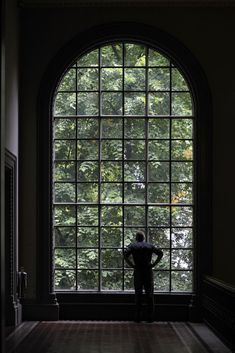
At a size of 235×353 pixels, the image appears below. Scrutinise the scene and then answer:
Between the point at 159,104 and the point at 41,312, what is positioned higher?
the point at 159,104

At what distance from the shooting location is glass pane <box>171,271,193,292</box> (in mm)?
11758

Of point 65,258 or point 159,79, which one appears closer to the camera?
point 65,258

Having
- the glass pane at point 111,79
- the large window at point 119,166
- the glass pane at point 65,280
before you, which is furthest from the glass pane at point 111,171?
the glass pane at point 65,280

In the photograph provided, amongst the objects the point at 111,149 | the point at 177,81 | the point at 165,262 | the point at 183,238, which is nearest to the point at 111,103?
the point at 111,149

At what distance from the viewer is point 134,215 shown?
11.9 meters

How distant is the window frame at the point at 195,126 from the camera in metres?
11.5

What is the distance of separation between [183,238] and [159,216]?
21.3 inches

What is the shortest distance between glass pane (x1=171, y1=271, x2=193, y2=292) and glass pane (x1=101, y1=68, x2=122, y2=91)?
3.28m

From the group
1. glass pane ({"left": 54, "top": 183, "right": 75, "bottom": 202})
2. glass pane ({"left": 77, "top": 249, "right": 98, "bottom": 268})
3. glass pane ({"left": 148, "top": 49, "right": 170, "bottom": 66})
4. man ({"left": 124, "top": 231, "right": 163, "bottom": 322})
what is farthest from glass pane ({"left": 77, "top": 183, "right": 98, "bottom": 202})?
glass pane ({"left": 148, "top": 49, "right": 170, "bottom": 66})

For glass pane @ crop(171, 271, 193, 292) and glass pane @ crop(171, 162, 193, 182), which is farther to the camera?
glass pane @ crop(171, 162, 193, 182)

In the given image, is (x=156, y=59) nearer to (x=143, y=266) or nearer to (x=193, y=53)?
(x=193, y=53)

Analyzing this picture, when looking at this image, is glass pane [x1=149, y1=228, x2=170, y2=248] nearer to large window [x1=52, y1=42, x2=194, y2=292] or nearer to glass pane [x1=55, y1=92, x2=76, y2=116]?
large window [x1=52, y1=42, x2=194, y2=292]

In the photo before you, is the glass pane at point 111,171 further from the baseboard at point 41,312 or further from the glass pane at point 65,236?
the baseboard at point 41,312

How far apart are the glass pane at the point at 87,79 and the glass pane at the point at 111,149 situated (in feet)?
3.11
